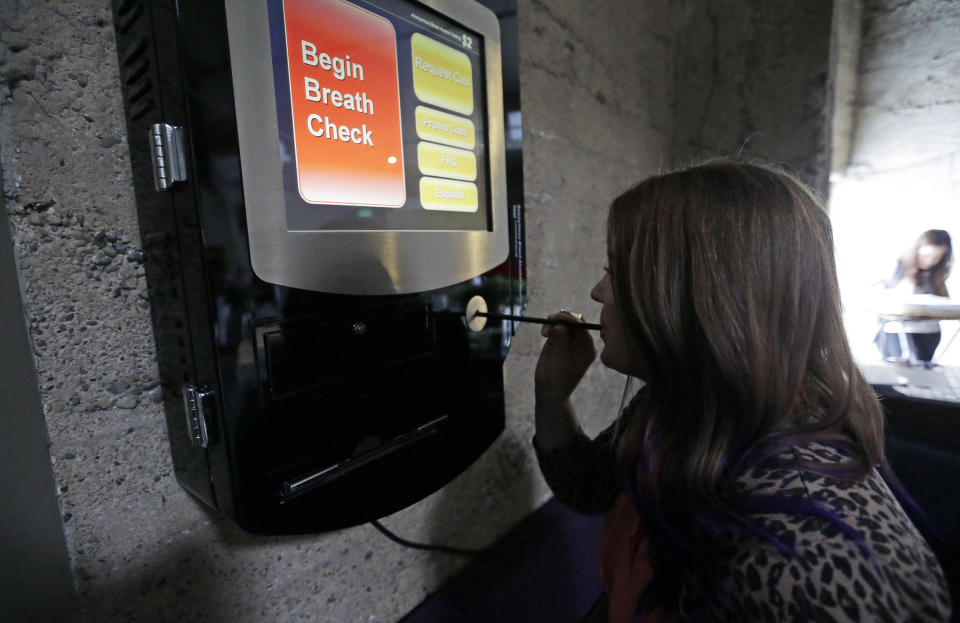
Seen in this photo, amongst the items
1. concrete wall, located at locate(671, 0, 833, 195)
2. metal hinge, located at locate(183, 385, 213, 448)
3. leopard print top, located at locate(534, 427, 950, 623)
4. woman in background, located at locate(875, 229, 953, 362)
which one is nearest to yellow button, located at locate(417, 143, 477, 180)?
metal hinge, located at locate(183, 385, 213, 448)

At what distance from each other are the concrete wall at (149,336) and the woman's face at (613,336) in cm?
31

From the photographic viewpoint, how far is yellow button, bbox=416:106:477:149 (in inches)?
20.6

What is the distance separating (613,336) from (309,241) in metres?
0.35

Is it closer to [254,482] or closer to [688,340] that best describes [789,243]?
[688,340]

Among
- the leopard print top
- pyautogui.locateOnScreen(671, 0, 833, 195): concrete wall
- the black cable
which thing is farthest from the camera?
pyautogui.locateOnScreen(671, 0, 833, 195): concrete wall

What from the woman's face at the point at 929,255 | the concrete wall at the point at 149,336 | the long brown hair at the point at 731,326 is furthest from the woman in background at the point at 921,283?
the long brown hair at the point at 731,326

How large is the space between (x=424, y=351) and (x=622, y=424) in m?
0.37

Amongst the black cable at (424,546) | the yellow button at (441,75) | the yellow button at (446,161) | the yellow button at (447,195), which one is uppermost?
the yellow button at (441,75)

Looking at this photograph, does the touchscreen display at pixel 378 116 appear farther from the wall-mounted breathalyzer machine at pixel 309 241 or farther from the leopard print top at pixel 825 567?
the leopard print top at pixel 825 567

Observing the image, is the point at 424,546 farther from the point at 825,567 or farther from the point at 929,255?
the point at 929,255

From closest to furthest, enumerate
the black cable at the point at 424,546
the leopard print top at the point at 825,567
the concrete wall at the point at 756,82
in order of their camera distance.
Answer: the leopard print top at the point at 825,567, the black cable at the point at 424,546, the concrete wall at the point at 756,82

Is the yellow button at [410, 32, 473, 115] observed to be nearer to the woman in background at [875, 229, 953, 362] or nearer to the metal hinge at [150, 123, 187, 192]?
the metal hinge at [150, 123, 187, 192]

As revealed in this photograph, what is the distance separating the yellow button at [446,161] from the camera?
525 mm

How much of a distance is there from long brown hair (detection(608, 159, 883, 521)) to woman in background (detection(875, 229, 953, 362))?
997 mm
